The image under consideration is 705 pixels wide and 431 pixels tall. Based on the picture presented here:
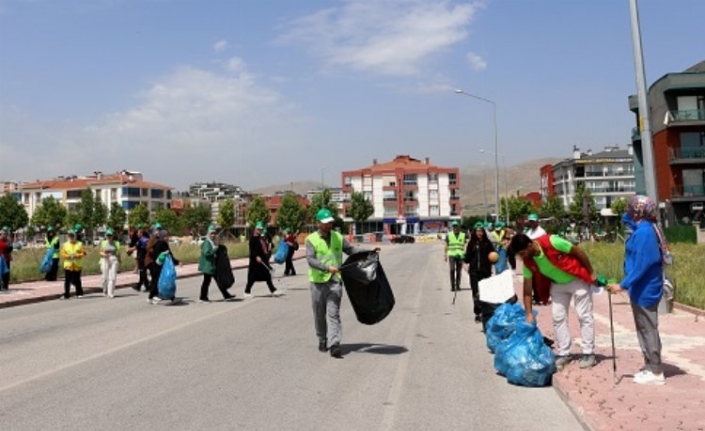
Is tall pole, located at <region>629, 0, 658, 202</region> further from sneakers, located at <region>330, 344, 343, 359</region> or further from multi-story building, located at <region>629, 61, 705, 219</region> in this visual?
multi-story building, located at <region>629, 61, 705, 219</region>

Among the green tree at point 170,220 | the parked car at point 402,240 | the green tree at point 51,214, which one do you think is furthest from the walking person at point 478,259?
the green tree at point 170,220

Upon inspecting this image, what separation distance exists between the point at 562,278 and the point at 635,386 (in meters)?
1.35

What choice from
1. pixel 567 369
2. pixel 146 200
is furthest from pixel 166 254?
pixel 146 200

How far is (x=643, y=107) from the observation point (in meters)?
12.1

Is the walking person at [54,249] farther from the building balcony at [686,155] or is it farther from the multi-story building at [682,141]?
the building balcony at [686,155]

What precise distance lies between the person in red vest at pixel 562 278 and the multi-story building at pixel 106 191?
436ft

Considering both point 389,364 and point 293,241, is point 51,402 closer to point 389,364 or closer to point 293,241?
point 389,364

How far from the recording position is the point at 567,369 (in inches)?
280

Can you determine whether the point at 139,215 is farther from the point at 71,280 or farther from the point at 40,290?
the point at 71,280

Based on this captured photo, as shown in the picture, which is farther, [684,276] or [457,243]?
[457,243]

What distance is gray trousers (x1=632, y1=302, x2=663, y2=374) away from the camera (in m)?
6.30

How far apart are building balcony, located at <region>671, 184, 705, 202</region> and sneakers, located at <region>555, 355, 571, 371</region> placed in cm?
5451

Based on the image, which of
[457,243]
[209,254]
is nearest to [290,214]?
[457,243]

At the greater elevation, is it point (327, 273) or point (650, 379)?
point (327, 273)
